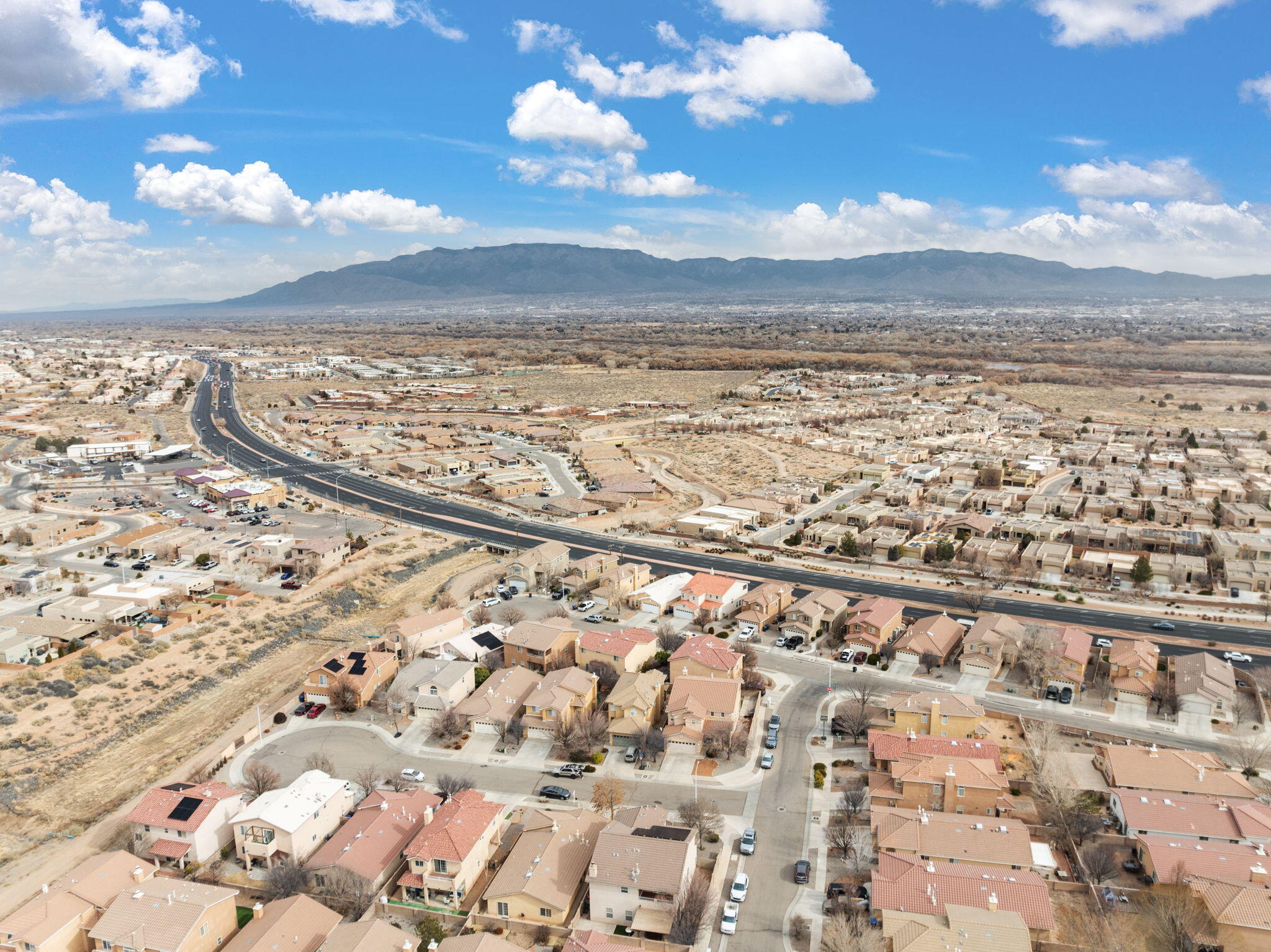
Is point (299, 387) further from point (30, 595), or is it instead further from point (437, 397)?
point (30, 595)

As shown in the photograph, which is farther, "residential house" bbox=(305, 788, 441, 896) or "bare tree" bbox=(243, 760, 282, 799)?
"bare tree" bbox=(243, 760, 282, 799)

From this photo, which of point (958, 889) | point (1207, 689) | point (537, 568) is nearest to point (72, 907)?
point (958, 889)

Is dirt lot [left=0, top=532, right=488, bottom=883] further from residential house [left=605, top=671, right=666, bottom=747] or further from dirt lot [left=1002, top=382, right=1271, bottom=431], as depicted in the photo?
dirt lot [left=1002, top=382, right=1271, bottom=431]

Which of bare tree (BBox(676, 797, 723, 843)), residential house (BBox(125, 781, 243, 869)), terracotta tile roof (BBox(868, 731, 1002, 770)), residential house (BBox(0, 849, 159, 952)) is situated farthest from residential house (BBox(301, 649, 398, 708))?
terracotta tile roof (BBox(868, 731, 1002, 770))

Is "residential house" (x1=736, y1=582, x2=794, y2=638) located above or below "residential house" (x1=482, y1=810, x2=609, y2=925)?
above

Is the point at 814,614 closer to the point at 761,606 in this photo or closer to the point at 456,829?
the point at 761,606

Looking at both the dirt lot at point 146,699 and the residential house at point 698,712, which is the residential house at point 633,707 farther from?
the dirt lot at point 146,699
